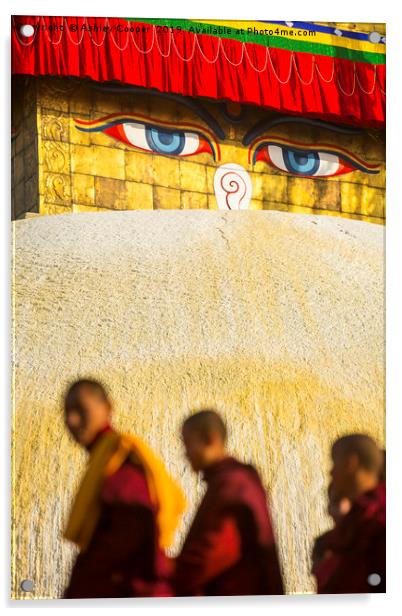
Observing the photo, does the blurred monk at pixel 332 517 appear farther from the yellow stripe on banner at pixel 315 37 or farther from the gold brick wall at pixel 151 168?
the yellow stripe on banner at pixel 315 37

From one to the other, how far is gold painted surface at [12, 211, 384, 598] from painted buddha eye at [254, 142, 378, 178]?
0.72 feet

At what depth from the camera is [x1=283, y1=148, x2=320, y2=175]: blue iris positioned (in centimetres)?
460

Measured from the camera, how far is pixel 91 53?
436 cm

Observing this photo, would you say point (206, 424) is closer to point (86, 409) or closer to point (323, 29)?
point (86, 409)

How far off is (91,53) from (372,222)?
1.38 meters

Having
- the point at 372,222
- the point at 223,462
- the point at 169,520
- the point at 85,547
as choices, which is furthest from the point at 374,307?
the point at 85,547

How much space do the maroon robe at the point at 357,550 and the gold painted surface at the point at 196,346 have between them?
0.26 feet

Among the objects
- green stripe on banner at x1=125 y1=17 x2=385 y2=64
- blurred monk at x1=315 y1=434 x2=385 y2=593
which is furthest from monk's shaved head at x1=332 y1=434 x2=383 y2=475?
green stripe on banner at x1=125 y1=17 x2=385 y2=64

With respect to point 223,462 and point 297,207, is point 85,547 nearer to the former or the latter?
point 223,462

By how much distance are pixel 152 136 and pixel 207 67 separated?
14.6 inches

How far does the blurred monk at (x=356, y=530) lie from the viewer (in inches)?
160

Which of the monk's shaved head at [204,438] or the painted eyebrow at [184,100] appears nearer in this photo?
the monk's shaved head at [204,438]

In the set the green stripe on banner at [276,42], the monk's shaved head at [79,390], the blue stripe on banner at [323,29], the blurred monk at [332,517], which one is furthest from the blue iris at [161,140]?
the blurred monk at [332,517]

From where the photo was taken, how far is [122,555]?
12.8ft
